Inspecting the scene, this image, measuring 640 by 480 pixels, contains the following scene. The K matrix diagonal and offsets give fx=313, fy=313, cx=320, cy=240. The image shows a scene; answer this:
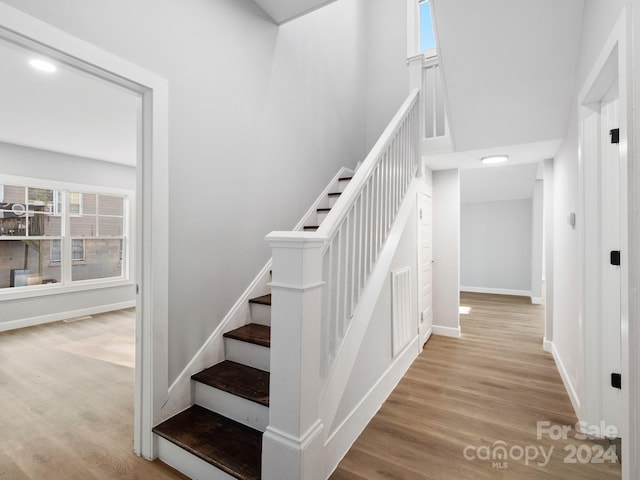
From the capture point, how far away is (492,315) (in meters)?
4.79

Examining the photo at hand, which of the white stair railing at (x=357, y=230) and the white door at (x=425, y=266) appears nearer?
the white stair railing at (x=357, y=230)

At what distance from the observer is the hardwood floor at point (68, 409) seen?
5.37ft

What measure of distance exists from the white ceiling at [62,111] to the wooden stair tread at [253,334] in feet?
5.27

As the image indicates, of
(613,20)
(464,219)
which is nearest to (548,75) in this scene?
(613,20)

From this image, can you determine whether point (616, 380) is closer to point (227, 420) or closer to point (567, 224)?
point (567, 224)

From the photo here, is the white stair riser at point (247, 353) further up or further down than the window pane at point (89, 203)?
further down

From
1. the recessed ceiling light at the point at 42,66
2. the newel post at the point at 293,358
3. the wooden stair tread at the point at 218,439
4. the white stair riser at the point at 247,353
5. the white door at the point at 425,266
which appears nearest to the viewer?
the newel post at the point at 293,358

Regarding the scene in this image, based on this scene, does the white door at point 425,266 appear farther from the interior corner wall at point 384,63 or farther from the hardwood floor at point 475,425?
the interior corner wall at point 384,63

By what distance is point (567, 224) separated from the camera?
247cm

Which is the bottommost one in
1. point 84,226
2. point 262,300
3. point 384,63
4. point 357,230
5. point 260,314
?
point 260,314

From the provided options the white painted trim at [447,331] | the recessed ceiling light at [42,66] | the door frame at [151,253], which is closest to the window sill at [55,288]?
the recessed ceiling light at [42,66]

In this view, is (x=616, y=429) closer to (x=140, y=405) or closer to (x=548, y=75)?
(x=548, y=75)

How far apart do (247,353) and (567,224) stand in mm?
2609

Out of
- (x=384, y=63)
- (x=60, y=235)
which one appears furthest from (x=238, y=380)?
(x=60, y=235)
